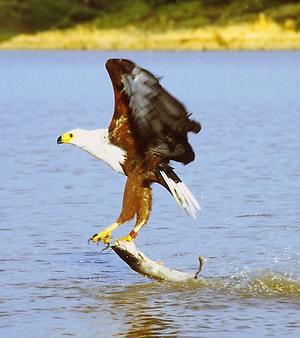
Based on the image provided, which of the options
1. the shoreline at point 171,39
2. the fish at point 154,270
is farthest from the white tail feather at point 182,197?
the shoreline at point 171,39


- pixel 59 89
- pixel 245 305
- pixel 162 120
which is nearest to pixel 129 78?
pixel 162 120

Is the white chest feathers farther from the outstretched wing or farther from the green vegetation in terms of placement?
the green vegetation

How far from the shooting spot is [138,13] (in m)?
77.8

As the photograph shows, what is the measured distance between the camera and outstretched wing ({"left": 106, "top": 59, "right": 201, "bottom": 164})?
10508 mm

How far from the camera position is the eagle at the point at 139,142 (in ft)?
34.8

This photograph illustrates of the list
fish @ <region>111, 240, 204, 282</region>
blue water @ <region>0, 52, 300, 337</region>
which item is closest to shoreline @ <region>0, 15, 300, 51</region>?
blue water @ <region>0, 52, 300, 337</region>

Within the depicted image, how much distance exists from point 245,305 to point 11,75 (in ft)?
156

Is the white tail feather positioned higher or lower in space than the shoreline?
higher

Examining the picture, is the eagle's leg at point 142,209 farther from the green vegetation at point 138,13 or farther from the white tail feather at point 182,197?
the green vegetation at point 138,13

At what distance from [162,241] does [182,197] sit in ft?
7.77

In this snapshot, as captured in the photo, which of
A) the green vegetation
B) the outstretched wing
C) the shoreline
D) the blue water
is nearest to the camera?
the blue water

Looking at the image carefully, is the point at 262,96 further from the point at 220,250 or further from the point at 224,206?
the point at 220,250

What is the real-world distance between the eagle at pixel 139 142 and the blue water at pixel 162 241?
680mm

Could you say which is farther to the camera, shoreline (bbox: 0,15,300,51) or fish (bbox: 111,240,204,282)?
shoreline (bbox: 0,15,300,51)
